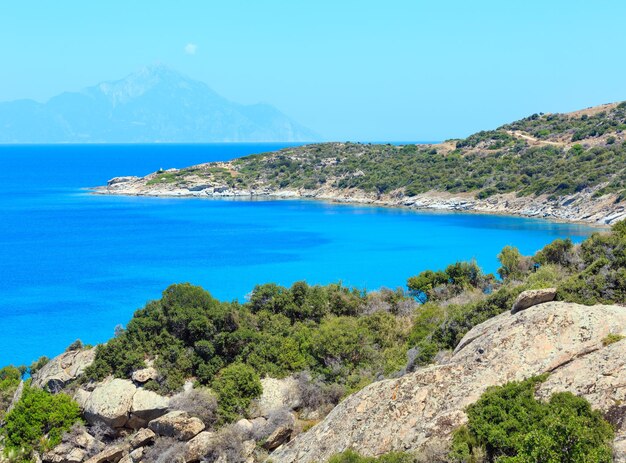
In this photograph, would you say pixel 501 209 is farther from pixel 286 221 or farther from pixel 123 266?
pixel 123 266

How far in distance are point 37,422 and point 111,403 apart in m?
1.92

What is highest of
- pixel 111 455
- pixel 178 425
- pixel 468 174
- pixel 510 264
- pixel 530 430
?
pixel 530 430

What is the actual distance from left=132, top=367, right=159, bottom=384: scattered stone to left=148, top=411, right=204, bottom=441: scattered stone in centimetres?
214

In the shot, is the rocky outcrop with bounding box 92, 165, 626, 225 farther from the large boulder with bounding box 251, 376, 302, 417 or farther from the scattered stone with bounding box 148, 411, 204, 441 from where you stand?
the scattered stone with bounding box 148, 411, 204, 441

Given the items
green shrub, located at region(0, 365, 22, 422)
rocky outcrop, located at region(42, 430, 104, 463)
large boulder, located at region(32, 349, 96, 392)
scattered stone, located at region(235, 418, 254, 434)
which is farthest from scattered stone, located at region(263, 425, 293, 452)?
green shrub, located at region(0, 365, 22, 422)

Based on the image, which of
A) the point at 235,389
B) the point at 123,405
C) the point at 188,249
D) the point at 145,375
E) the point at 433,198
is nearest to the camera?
the point at 235,389

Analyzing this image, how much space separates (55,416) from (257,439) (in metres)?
5.76

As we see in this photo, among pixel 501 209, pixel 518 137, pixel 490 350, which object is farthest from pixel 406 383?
pixel 518 137

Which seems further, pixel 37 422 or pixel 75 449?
pixel 37 422

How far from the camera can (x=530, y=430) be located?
35.1ft

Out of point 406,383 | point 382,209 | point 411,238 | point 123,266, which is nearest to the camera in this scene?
point 406,383

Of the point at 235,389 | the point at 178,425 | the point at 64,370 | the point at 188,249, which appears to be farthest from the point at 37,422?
Answer: the point at 188,249

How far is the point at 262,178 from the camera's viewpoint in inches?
4451

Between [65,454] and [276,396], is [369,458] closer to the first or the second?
[276,396]
